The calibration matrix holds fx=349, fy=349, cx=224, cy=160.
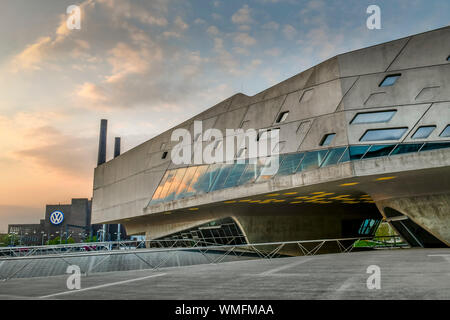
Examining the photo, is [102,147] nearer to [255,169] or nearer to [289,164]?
[255,169]

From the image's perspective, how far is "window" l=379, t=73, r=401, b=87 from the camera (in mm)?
19047

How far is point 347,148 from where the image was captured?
60.7 feet

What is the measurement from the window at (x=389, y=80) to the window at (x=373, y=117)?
1590 mm

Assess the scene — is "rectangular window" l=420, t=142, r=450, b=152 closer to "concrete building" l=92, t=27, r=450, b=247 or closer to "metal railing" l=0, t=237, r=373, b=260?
"concrete building" l=92, t=27, r=450, b=247

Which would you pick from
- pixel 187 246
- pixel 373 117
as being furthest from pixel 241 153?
pixel 187 246

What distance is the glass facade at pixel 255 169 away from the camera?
702 inches

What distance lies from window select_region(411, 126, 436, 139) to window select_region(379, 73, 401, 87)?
119 inches

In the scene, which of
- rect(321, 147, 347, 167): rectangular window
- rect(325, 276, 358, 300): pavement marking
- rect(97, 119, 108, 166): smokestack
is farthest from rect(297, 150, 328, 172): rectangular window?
rect(97, 119, 108, 166): smokestack

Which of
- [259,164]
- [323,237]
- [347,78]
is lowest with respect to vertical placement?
[323,237]

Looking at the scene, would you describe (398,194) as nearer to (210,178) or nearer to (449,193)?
(449,193)

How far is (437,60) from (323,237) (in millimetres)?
19125

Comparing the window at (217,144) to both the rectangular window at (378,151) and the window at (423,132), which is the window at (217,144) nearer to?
the rectangular window at (378,151)

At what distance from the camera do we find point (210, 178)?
85.8 ft
